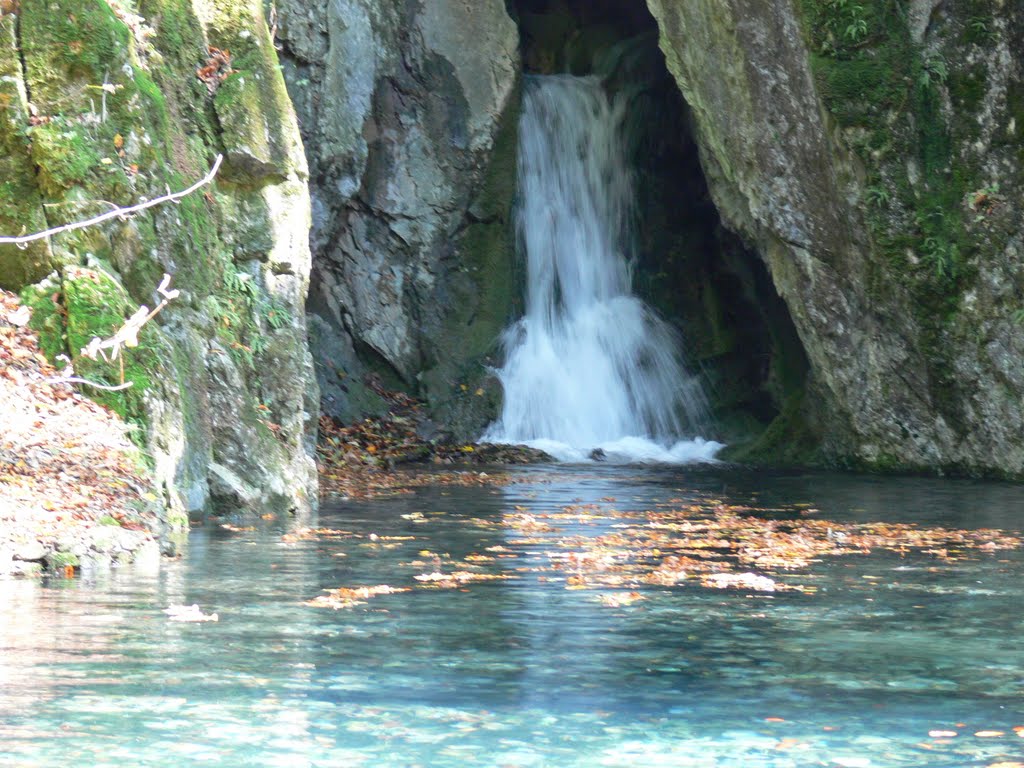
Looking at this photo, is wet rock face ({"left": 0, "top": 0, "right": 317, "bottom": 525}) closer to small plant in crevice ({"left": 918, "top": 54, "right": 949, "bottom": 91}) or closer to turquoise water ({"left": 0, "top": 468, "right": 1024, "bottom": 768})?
turquoise water ({"left": 0, "top": 468, "right": 1024, "bottom": 768})

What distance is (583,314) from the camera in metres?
24.2

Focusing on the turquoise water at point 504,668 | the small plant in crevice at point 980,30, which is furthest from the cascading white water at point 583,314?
the turquoise water at point 504,668

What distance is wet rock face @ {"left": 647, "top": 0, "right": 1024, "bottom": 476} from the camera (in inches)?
702

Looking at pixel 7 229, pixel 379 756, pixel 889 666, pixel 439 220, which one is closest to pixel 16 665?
pixel 379 756

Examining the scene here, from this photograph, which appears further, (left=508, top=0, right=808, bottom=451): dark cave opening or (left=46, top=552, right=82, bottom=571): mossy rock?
(left=508, top=0, right=808, bottom=451): dark cave opening

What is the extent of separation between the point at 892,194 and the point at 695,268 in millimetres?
6645

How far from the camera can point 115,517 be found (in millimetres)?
9445

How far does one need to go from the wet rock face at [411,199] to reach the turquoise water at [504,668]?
43.2 ft

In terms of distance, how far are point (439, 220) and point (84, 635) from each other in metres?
17.6

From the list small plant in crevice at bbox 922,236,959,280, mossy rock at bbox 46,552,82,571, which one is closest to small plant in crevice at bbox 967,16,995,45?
small plant in crevice at bbox 922,236,959,280

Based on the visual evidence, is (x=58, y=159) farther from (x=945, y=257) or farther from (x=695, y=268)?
(x=695, y=268)

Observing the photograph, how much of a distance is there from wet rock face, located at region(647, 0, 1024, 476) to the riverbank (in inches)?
452

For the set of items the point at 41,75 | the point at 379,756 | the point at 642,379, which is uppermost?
the point at 41,75

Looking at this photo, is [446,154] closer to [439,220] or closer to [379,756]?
[439,220]
